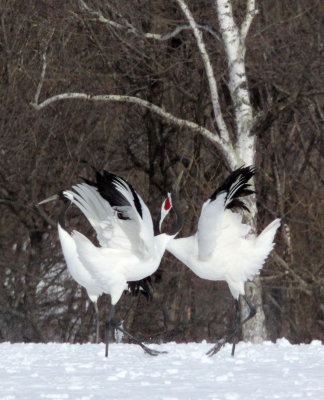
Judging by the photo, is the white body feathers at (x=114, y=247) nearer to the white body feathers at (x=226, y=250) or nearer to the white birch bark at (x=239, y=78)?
the white body feathers at (x=226, y=250)

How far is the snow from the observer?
8141 mm

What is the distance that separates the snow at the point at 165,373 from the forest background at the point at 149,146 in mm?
4735

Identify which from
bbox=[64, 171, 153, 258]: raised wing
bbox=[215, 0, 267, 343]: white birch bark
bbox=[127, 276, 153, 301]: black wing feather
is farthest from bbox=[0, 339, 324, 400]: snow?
bbox=[215, 0, 267, 343]: white birch bark

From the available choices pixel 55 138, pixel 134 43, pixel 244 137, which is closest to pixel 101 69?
pixel 55 138

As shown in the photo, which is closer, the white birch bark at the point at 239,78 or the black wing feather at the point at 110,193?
the black wing feather at the point at 110,193

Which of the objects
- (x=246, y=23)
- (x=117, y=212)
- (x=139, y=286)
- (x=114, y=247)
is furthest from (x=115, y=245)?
(x=246, y=23)

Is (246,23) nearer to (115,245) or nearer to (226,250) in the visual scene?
(226,250)

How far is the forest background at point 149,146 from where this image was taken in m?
17.4

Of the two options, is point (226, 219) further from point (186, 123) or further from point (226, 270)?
point (186, 123)

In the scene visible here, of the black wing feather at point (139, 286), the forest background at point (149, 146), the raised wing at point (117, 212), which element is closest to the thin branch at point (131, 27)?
the forest background at point (149, 146)

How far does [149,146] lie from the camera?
2047cm

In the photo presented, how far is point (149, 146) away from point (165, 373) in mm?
10999

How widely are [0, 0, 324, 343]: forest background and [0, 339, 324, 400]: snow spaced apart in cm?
473

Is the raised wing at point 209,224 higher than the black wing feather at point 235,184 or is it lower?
lower
